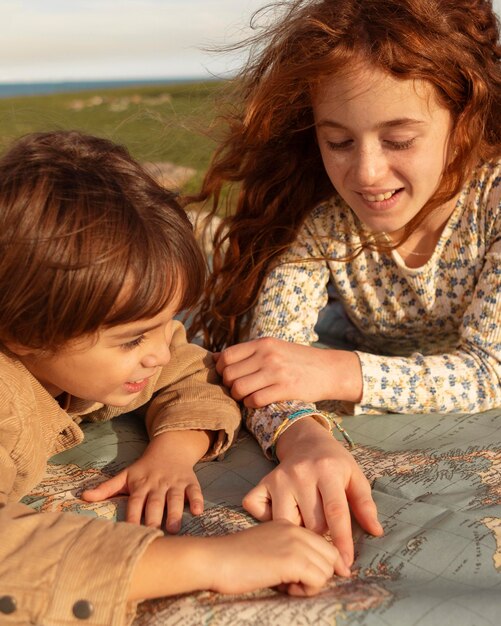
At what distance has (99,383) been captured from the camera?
73.3 inches

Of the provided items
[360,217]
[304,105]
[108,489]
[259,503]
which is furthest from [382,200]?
[108,489]

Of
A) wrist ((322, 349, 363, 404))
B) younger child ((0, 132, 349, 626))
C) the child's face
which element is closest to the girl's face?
wrist ((322, 349, 363, 404))

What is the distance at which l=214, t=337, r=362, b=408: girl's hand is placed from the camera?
223 centimetres

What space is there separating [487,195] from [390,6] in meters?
0.63

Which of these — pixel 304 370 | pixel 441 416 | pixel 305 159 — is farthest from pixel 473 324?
pixel 305 159

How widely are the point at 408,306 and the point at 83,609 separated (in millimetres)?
1677

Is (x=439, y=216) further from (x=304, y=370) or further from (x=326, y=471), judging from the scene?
(x=326, y=471)

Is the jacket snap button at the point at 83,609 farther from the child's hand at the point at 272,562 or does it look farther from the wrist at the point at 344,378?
the wrist at the point at 344,378

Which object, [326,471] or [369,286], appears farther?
[369,286]

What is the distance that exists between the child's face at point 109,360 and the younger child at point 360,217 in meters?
0.38

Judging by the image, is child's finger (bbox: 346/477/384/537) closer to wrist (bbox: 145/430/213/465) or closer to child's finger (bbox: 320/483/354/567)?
child's finger (bbox: 320/483/354/567)

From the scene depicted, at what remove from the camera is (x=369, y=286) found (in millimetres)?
2752

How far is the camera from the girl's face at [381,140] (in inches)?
86.9

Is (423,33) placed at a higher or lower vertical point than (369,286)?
higher
